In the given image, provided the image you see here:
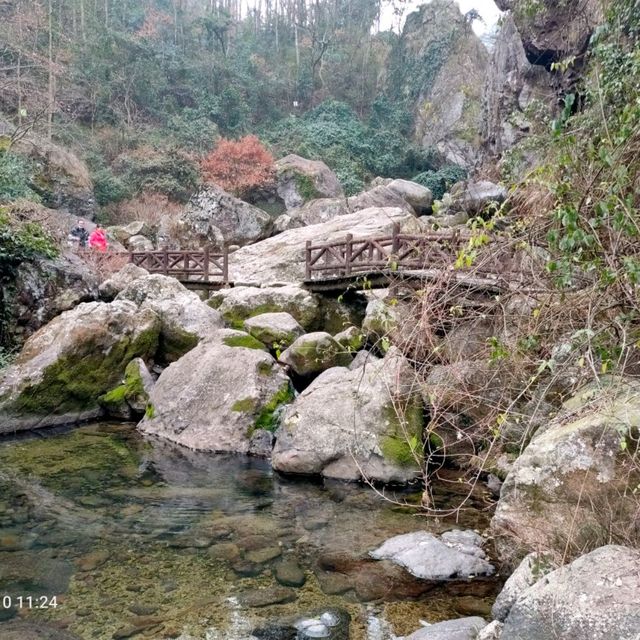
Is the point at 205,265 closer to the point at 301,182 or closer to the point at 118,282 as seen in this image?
the point at 118,282

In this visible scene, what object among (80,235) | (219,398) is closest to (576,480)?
(219,398)

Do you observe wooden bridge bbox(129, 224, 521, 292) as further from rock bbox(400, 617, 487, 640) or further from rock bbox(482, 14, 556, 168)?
rock bbox(482, 14, 556, 168)

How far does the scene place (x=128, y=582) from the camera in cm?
423

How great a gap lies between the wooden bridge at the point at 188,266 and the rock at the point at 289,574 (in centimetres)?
1227

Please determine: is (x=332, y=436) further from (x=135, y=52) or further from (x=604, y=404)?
(x=135, y=52)

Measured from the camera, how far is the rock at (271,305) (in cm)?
1166

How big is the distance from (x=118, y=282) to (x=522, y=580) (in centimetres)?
1142

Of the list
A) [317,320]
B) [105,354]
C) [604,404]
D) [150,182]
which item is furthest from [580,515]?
[150,182]

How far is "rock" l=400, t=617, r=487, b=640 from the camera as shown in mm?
3289

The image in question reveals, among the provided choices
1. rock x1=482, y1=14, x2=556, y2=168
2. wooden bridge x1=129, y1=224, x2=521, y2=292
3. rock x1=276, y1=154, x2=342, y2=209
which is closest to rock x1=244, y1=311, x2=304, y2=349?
wooden bridge x1=129, y1=224, x2=521, y2=292

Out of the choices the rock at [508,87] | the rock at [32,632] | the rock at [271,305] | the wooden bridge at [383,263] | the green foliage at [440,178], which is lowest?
the rock at [32,632]

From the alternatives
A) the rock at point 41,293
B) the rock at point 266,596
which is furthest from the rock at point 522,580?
the rock at point 41,293

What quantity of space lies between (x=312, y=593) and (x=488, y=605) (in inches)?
48.9

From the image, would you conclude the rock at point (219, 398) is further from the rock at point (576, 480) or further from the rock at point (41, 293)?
the rock at point (576, 480)
